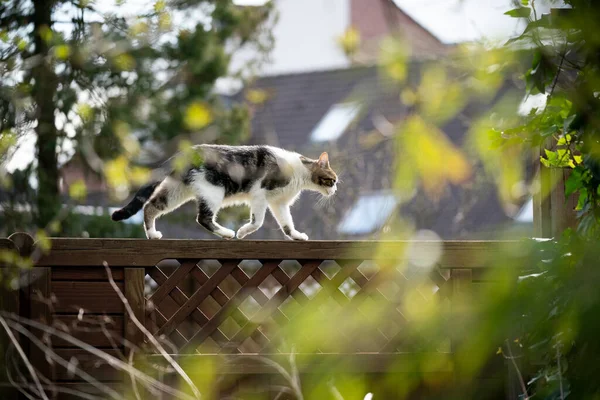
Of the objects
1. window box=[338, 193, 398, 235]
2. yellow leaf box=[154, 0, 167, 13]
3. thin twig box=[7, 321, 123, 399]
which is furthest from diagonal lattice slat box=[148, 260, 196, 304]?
window box=[338, 193, 398, 235]

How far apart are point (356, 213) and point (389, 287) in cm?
672

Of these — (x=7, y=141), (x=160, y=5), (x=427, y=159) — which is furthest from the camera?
(x=7, y=141)

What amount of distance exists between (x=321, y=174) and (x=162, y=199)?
3.27ft

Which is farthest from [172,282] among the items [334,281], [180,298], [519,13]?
[519,13]

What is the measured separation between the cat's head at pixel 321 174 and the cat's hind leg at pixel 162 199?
828 mm

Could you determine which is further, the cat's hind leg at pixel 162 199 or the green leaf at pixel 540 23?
the cat's hind leg at pixel 162 199

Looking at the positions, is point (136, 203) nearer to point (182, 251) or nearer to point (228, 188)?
point (228, 188)

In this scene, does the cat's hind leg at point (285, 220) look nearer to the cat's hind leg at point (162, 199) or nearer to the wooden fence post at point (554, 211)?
the cat's hind leg at point (162, 199)

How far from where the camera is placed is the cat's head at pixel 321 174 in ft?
13.9

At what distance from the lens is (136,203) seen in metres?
3.65

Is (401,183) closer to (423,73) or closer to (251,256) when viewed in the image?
(423,73)

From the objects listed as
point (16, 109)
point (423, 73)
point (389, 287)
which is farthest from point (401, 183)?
point (16, 109)

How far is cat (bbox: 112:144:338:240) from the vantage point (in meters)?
3.62

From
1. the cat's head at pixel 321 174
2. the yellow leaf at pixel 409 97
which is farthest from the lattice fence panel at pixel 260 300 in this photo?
the yellow leaf at pixel 409 97
